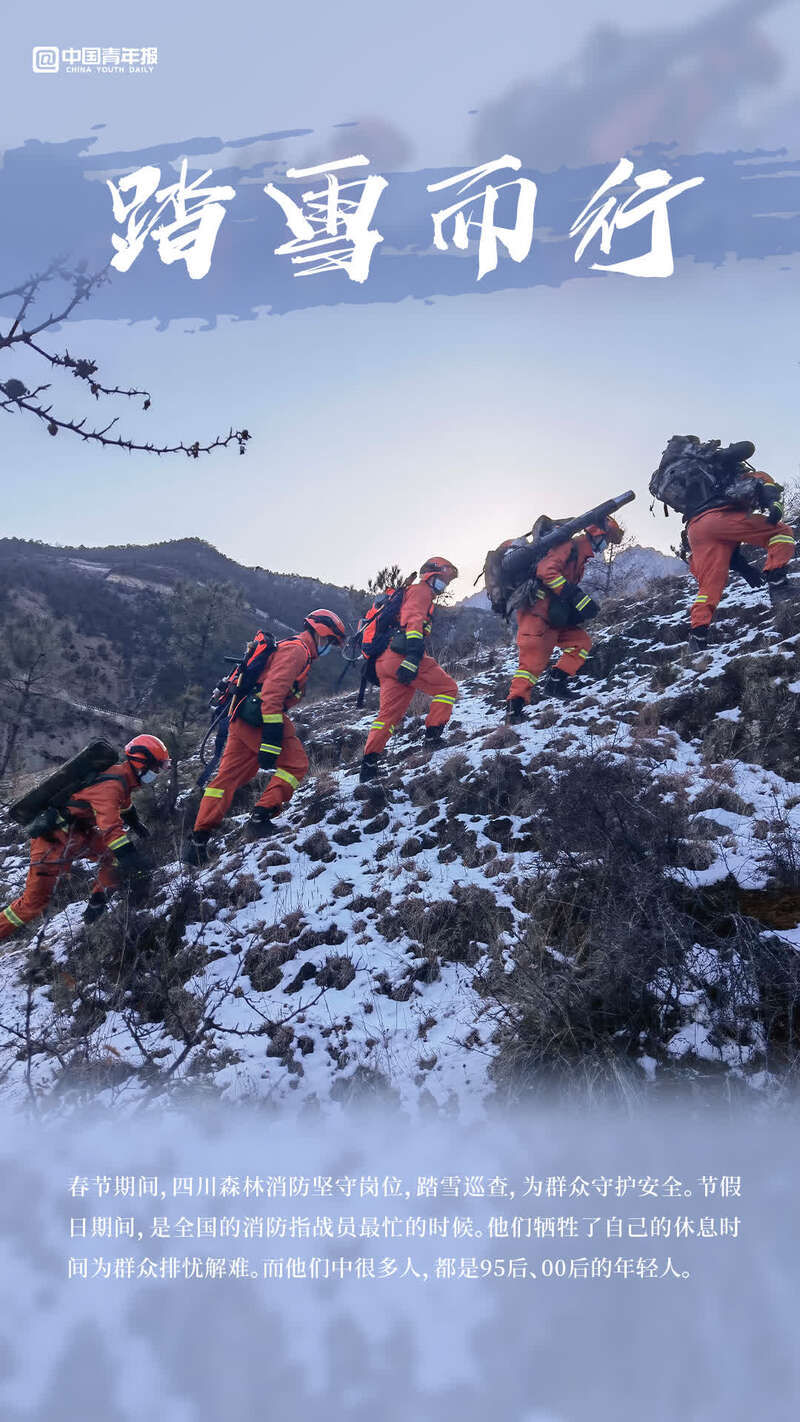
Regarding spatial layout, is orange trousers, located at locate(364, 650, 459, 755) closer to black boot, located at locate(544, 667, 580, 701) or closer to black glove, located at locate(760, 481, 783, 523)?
black boot, located at locate(544, 667, 580, 701)

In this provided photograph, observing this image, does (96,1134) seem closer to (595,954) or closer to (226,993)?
(226,993)

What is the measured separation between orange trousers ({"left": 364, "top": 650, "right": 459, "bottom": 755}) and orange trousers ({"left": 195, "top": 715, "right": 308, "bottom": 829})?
3.39 ft

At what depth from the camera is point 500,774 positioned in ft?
18.7

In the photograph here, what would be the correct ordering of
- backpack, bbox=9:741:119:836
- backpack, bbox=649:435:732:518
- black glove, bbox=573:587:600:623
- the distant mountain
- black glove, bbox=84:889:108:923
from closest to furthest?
1. black glove, bbox=84:889:108:923
2. backpack, bbox=9:741:119:836
3. backpack, bbox=649:435:732:518
4. black glove, bbox=573:587:600:623
5. the distant mountain

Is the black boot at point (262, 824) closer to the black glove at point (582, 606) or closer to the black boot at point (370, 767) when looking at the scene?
the black boot at point (370, 767)

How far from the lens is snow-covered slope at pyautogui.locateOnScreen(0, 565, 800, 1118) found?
2580 mm

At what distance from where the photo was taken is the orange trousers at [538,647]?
753 cm

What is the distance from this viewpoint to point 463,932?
375 centimetres

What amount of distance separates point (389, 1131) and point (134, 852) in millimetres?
3736

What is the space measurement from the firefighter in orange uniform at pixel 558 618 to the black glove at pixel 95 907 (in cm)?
492

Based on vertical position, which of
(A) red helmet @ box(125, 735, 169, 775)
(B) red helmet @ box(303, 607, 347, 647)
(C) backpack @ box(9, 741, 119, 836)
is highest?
(B) red helmet @ box(303, 607, 347, 647)

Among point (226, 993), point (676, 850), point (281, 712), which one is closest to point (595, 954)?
point (676, 850)

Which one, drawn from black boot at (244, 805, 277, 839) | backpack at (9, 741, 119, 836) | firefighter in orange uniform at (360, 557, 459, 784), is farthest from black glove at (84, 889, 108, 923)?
firefighter in orange uniform at (360, 557, 459, 784)

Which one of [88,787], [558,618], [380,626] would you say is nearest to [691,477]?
[558,618]
